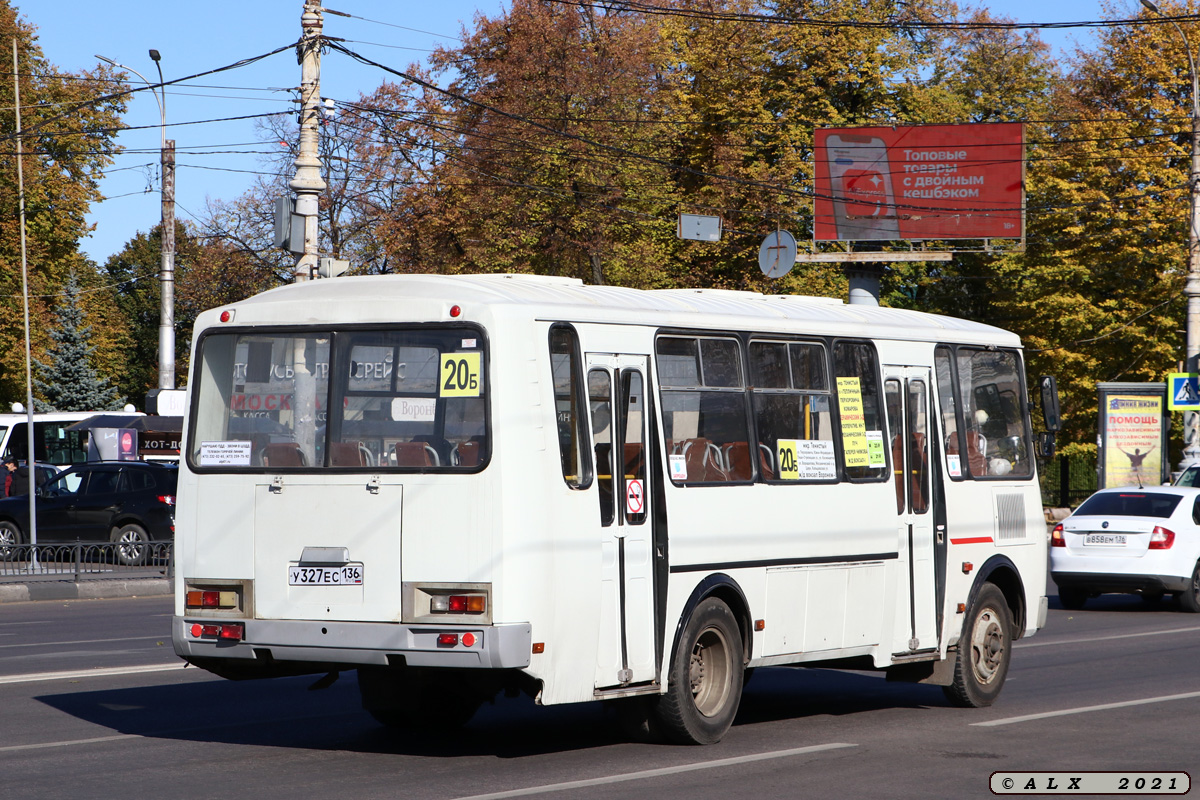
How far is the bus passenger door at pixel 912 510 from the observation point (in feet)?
38.0

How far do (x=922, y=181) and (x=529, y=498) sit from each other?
34.8 m

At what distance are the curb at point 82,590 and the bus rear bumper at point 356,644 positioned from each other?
577 inches

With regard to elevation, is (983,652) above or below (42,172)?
below

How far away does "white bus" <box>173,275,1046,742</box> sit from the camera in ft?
28.6

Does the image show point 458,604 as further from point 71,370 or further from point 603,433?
point 71,370

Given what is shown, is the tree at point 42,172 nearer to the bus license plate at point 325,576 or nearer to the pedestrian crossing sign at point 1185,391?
the pedestrian crossing sign at point 1185,391

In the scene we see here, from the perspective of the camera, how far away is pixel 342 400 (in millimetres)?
9203

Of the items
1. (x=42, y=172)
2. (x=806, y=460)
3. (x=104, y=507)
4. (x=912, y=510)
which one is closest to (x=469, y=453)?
(x=806, y=460)

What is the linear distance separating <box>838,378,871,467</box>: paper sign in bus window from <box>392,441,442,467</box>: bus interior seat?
346 centimetres

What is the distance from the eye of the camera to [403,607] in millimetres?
8727

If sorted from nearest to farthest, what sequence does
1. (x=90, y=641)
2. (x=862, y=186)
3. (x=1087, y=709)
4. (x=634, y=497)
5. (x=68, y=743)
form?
1. (x=634, y=497)
2. (x=68, y=743)
3. (x=1087, y=709)
4. (x=90, y=641)
5. (x=862, y=186)

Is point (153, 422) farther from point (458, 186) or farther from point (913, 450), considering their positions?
point (913, 450)

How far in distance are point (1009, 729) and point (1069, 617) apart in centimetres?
1029

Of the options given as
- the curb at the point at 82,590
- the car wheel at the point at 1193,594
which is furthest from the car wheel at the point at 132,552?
the car wheel at the point at 1193,594
